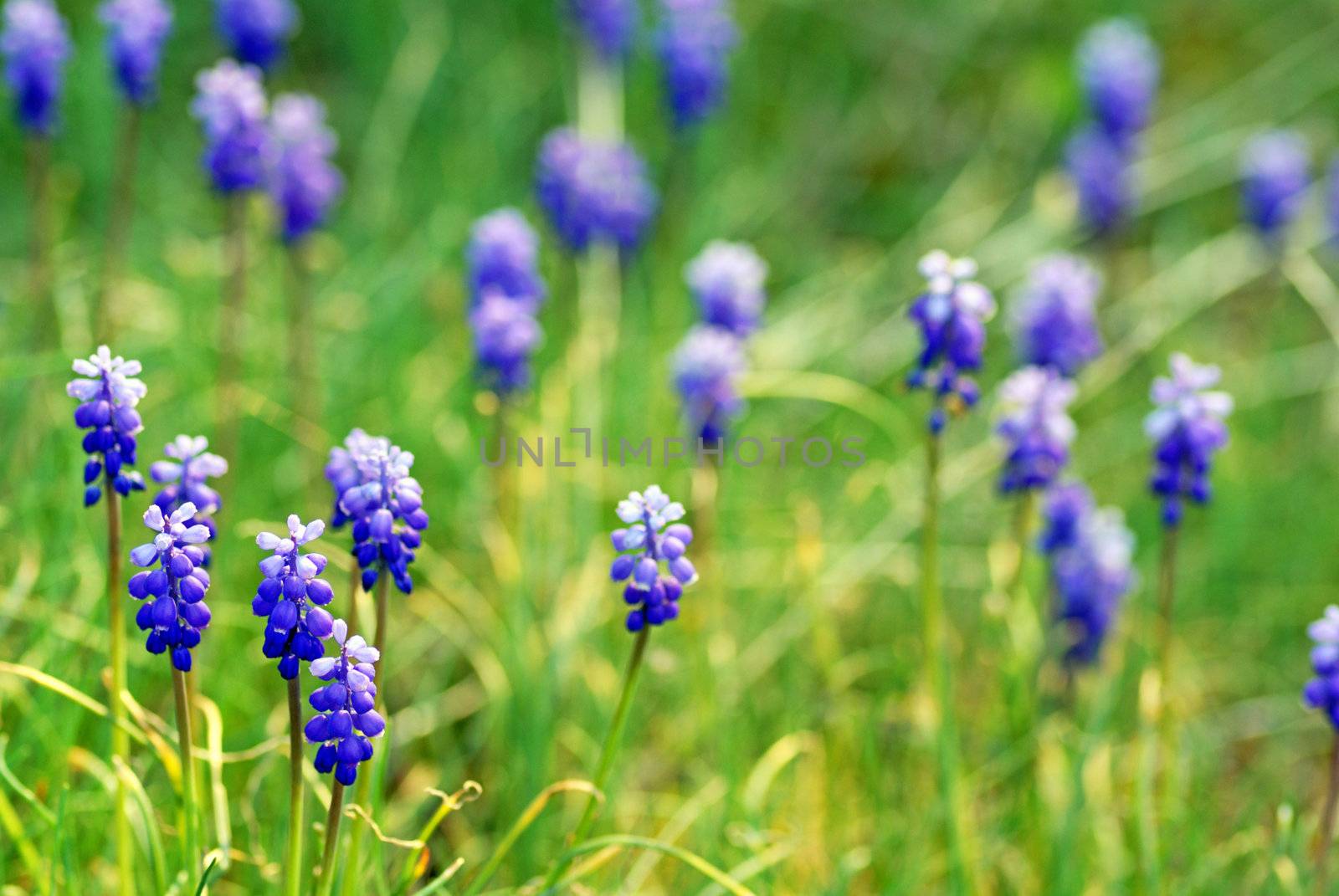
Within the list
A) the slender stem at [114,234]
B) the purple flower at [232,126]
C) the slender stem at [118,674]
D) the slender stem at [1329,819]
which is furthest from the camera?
the slender stem at [114,234]

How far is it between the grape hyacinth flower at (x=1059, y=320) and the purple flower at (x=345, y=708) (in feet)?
9.31

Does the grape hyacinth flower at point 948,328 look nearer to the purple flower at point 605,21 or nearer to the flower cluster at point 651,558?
the flower cluster at point 651,558

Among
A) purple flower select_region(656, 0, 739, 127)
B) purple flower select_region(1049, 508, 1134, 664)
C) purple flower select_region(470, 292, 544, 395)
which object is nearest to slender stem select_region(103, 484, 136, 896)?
purple flower select_region(470, 292, 544, 395)

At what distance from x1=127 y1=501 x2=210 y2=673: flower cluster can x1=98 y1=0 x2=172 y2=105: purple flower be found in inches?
95.7

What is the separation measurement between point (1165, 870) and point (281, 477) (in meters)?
3.39

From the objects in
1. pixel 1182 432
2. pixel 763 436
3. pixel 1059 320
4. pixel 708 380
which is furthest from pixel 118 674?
pixel 763 436

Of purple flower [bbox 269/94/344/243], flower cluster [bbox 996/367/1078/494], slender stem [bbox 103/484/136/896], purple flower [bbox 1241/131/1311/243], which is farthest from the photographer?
purple flower [bbox 1241/131/1311/243]

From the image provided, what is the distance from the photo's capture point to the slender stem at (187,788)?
264cm

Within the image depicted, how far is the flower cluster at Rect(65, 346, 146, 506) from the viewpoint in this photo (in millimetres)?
2592

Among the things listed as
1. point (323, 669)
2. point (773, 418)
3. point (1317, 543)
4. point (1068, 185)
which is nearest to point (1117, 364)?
point (1317, 543)

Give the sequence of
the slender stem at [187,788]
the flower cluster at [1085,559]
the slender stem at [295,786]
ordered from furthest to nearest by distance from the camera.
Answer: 1. the flower cluster at [1085,559]
2. the slender stem at [187,788]
3. the slender stem at [295,786]

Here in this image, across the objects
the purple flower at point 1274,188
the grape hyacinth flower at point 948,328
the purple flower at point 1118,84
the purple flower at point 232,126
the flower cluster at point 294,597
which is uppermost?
the purple flower at point 1118,84

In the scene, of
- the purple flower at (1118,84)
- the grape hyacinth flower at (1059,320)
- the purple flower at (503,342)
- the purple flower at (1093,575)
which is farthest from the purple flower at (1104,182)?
the purple flower at (503,342)

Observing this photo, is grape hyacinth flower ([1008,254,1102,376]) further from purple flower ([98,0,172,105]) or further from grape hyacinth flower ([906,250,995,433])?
purple flower ([98,0,172,105])
